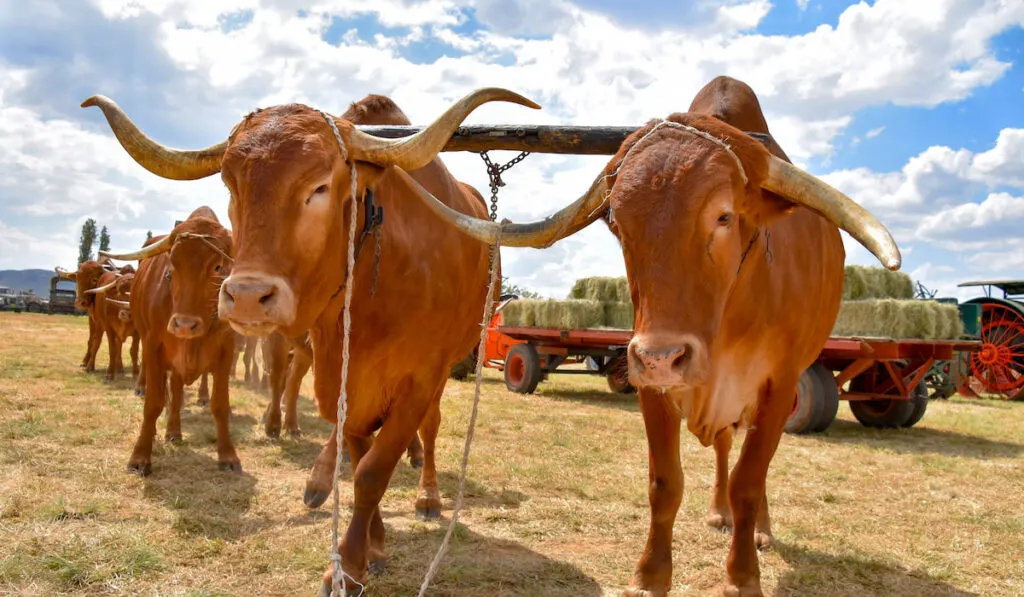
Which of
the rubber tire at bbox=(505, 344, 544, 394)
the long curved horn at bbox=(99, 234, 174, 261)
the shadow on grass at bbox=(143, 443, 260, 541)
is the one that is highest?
the long curved horn at bbox=(99, 234, 174, 261)

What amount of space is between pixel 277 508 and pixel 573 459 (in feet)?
9.72

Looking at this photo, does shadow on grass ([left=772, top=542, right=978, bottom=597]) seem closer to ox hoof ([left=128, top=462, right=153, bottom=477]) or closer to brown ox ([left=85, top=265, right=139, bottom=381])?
ox hoof ([left=128, top=462, right=153, bottom=477])

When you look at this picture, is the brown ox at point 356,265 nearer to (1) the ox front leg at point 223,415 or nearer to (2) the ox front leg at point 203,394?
(1) the ox front leg at point 223,415

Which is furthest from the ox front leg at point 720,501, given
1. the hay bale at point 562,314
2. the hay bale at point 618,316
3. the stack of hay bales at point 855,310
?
the hay bale at point 618,316

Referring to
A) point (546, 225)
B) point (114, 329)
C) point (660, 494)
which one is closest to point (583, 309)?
point (114, 329)

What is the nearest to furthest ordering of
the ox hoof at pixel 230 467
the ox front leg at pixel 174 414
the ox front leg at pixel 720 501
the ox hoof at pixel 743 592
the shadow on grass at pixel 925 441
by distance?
the ox hoof at pixel 743 592 < the ox front leg at pixel 720 501 < the ox hoof at pixel 230 467 < the ox front leg at pixel 174 414 < the shadow on grass at pixel 925 441

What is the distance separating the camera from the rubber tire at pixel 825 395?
8336mm

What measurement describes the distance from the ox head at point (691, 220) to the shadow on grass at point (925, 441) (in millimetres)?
6296

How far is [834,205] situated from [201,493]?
14.9 feet

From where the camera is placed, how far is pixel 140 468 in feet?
18.0

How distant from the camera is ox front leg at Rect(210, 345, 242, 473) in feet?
19.0

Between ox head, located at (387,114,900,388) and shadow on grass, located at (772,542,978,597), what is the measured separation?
185 cm

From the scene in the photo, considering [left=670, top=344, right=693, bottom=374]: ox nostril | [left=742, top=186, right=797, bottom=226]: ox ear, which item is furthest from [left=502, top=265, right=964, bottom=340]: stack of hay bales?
[left=670, top=344, right=693, bottom=374]: ox nostril

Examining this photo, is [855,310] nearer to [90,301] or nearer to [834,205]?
[834,205]
